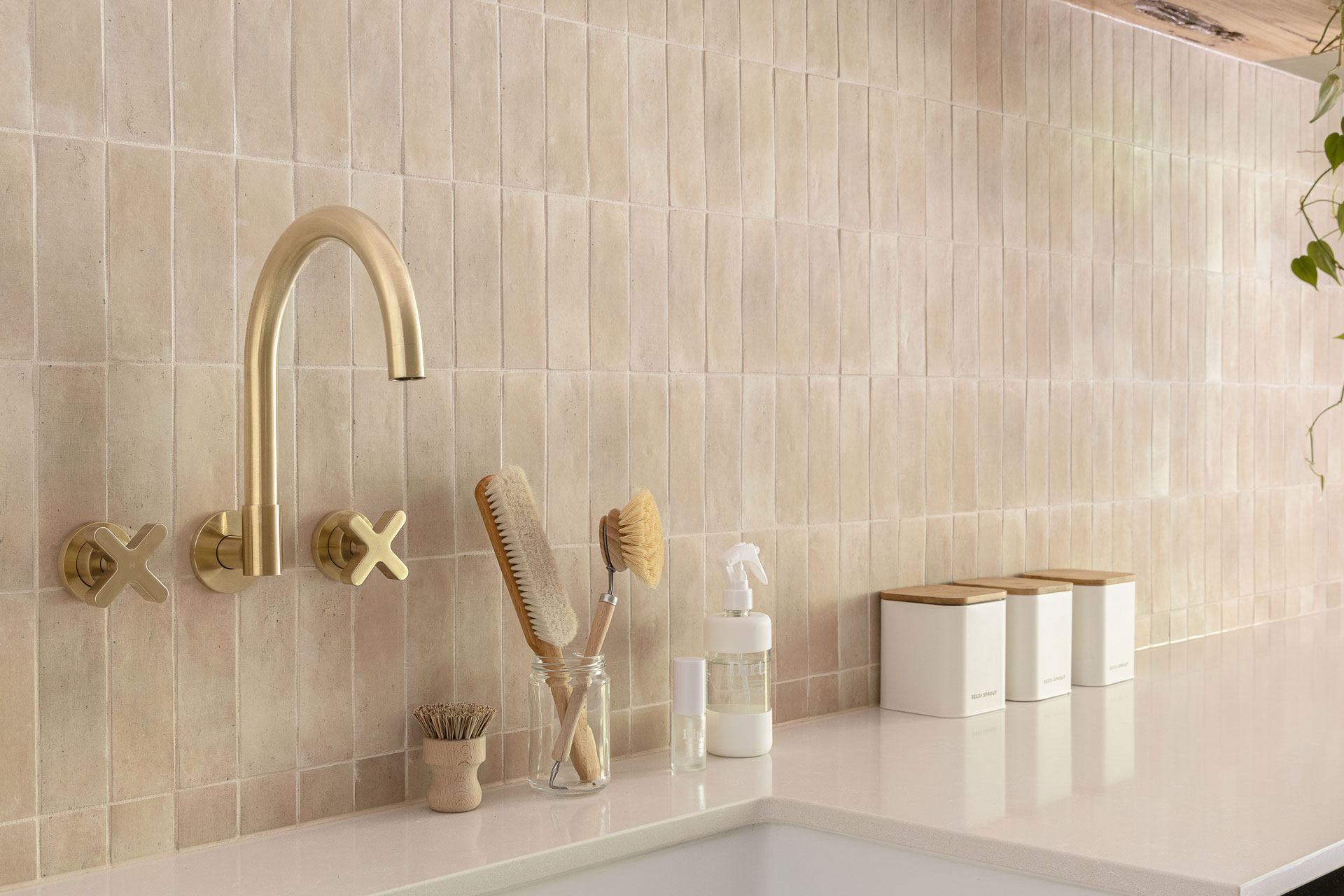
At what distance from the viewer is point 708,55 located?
4.63 feet

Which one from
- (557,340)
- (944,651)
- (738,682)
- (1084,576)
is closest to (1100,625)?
(1084,576)

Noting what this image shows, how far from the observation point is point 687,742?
1.25 m

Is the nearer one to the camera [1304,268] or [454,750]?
[454,750]

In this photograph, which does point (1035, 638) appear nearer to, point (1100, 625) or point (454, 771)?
point (1100, 625)

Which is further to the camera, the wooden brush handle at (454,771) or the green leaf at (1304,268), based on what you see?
the green leaf at (1304,268)

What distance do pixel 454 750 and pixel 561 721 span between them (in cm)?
10

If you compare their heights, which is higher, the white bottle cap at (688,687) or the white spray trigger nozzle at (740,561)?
the white spray trigger nozzle at (740,561)

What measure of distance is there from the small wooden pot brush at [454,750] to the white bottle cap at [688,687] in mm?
203

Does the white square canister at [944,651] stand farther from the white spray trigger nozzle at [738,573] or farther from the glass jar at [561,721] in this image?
the glass jar at [561,721]

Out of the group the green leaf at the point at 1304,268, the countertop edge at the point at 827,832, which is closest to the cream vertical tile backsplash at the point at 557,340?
the countertop edge at the point at 827,832

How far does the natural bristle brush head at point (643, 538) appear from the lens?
119 cm

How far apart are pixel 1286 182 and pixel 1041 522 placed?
3.12ft

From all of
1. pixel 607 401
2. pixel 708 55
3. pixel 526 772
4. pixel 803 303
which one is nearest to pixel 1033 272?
pixel 803 303

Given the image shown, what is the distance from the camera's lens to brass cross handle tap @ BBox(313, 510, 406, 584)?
1.05 metres
